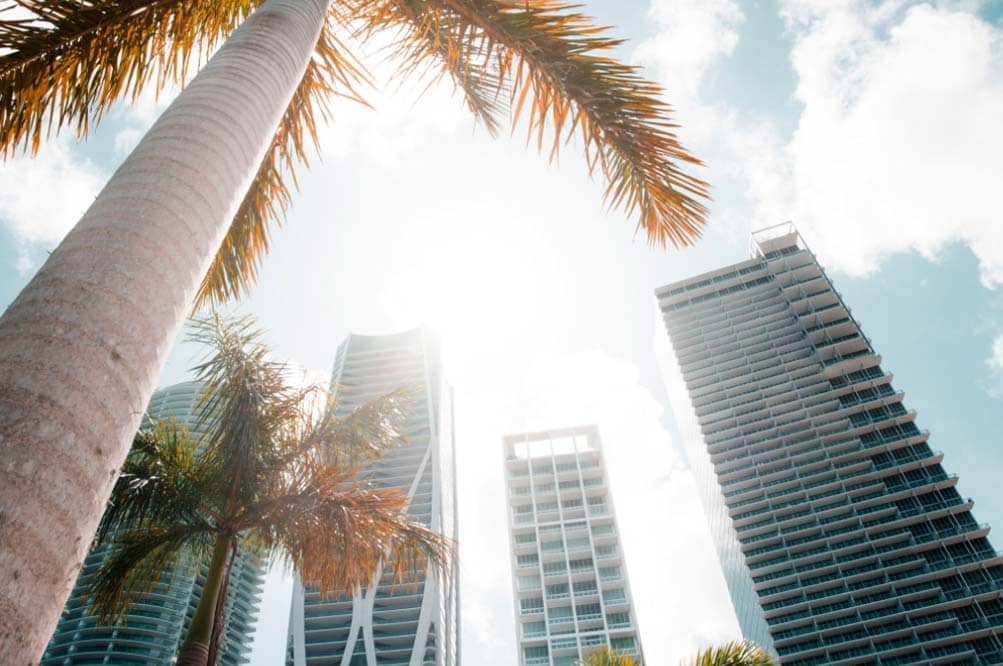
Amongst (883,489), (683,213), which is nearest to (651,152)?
(683,213)

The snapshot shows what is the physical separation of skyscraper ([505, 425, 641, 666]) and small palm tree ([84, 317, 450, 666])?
60.9 meters

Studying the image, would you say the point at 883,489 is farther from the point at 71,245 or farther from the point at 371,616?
the point at 71,245

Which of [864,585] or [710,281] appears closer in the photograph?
[864,585]

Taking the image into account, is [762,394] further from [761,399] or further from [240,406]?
[240,406]

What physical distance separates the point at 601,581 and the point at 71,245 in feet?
257

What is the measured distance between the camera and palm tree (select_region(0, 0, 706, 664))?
150 centimetres

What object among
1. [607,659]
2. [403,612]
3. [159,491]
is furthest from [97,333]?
[403,612]

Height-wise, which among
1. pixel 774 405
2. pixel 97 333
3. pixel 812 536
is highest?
pixel 774 405

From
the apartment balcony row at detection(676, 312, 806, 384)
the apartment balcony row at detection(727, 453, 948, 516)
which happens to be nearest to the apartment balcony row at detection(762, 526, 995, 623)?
the apartment balcony row at detection(727, 453, 948, 516)

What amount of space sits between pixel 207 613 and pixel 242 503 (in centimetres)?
127

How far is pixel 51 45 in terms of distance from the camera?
4102 mm

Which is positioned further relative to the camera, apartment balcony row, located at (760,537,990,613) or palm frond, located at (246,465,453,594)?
apartment balcony row, located at (760,537,990,613)

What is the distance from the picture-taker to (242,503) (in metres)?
7.79

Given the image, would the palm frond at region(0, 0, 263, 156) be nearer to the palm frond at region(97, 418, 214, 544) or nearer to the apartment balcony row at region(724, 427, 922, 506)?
the palm frond at region(97, 418, 214, 544)
